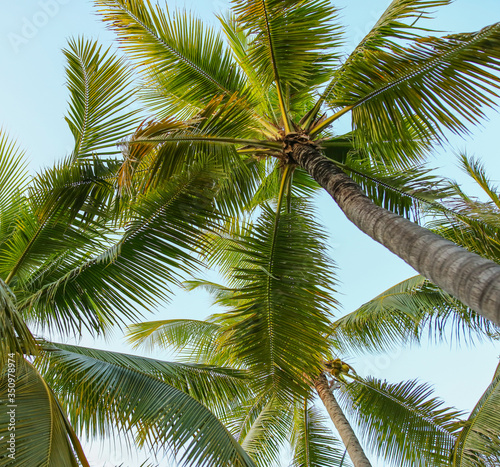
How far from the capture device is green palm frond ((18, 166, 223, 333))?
3844mm

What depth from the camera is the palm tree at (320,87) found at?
321 cm

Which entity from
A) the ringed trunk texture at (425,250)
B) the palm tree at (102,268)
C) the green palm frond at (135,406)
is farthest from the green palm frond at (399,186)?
the green palm frond at (135,406)

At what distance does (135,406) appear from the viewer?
3672 millimetres

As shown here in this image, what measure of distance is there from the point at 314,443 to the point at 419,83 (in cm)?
560

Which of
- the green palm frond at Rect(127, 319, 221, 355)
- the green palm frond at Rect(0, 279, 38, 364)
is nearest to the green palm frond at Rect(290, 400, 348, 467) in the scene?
the green palm frond at Rect(127, 319, 221, 355)

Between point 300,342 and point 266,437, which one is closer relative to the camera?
point 300,342

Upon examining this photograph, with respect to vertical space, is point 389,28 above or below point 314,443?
above

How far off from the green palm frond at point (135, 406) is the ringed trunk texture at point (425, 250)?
2185mm

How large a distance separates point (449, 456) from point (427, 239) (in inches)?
142

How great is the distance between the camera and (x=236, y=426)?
6723 millimetres

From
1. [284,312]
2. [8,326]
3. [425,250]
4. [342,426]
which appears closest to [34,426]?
[8,326]

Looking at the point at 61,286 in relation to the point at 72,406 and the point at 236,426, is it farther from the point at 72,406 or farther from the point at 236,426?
the point at 236,426

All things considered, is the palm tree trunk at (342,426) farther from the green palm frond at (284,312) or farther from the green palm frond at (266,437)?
the green palm frond at (284,312)

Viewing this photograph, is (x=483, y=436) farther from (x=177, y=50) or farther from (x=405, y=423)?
(x=177, y=50)
